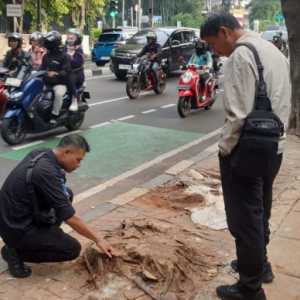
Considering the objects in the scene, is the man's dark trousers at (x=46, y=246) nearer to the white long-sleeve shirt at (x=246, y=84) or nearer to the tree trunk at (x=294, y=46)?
the white long-sleeve shirt at (x=246, y=84)

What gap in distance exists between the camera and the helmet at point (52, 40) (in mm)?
7730

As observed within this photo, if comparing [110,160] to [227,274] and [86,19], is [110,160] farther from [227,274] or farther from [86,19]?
[86,19]

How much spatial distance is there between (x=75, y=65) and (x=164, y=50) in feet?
27.6

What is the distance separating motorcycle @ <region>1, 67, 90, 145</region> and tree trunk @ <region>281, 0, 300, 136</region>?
3.59 meters

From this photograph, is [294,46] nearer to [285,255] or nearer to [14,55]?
[14,55]

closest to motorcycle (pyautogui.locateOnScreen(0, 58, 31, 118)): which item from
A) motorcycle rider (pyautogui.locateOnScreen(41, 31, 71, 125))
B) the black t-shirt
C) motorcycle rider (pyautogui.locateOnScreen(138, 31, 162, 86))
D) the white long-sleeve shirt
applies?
motorcycle rider (pyautogui.locateOnScreen(41, 31, 71, 125))

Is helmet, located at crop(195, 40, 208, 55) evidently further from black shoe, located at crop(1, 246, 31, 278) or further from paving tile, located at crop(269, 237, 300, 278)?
black shoe, located at crop(1, 246, 31, 278)

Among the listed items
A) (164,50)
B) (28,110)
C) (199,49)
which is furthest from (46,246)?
(164,50)

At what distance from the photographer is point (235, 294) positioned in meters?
3.18

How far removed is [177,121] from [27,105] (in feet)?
11.5

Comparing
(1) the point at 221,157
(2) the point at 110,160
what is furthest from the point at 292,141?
(1) the point at 221,157

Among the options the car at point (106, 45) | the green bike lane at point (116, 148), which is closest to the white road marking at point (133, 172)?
the green bike lane at point (116, 148)

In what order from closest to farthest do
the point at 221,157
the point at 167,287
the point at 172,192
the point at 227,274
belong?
the point at 221,157, the point at 167,287, the point at 227,274, the point at 172,192

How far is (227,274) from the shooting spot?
3.59 metres
